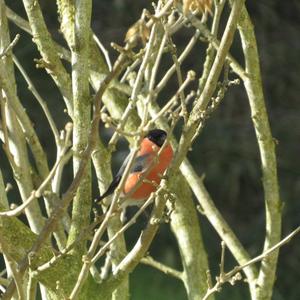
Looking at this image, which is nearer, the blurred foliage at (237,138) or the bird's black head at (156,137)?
the bird's black head at (156,137)

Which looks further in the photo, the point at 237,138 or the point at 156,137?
the point at 237,138

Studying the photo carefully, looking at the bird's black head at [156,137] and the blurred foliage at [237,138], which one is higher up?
the bird's black head at [156,137]

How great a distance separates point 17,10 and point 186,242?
3480mm

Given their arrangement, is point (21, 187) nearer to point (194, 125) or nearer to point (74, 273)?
point (74, 273)

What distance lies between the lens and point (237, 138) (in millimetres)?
6918

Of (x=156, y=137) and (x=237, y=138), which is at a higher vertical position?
(x=156, y=137)

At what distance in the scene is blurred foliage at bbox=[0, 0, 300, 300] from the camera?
6387 millimetres

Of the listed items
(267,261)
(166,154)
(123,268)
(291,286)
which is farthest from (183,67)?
(123,268)

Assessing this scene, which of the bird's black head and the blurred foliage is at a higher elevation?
the bird's black head

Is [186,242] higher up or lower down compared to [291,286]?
higher up

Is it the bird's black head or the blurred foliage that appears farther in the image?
the blurred foliage

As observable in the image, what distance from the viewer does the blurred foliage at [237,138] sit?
639 cm

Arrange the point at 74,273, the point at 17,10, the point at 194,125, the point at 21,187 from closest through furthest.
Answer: the point at 194,125
the point at 74,273
the point at 21,187
the point at 17,10

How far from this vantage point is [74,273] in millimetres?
2607
